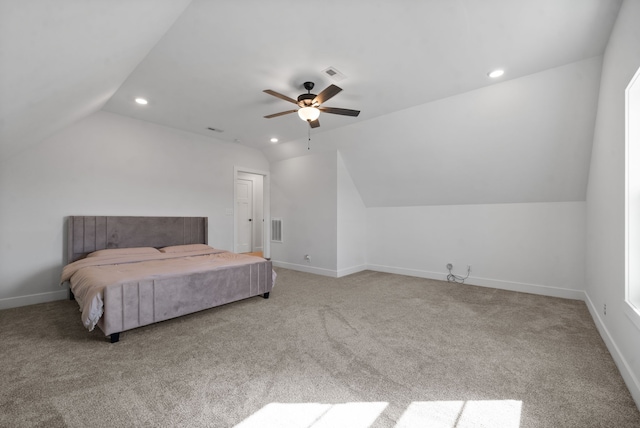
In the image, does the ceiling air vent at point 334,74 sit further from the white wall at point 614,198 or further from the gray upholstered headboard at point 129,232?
the gray upholstered headboard at point 129,232

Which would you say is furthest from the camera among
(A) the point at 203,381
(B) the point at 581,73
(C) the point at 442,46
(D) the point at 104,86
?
(D) the point at 104,86

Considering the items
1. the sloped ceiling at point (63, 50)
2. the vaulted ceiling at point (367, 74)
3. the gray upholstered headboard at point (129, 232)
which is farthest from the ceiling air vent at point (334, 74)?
the gray upholstered headboard at point (129, 232)

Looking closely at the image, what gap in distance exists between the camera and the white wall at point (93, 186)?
3408 millimetres

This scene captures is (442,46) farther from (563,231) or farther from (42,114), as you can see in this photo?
(42,114)

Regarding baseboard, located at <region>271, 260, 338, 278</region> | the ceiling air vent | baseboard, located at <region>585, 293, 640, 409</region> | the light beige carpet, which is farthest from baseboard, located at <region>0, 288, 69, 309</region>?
baseboard, located at <region>585, 293, 640, 409</region>

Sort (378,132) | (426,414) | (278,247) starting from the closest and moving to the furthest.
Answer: (426,414) → (378,132) → (278,247)

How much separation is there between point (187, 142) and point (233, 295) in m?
3.09

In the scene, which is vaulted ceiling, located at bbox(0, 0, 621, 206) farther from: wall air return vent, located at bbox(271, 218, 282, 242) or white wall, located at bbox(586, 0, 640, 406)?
wall air return vent, located at bbox(271, 218, 282, 242)

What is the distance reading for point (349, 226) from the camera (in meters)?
5.24

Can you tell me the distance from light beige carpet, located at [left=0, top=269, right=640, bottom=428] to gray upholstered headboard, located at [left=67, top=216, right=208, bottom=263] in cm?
89

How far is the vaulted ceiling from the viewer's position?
1.87 m

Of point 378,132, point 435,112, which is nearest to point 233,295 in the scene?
point 378,132

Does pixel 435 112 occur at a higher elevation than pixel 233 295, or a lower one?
higher

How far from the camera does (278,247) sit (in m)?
5.94
